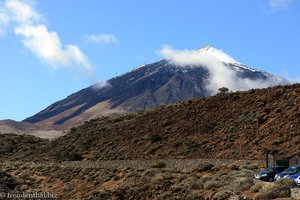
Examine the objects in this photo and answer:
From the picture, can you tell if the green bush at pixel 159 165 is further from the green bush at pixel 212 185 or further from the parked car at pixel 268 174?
the parked car at pixel 268 174

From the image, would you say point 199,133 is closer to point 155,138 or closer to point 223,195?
point 155,138

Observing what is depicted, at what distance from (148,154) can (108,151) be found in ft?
26.5

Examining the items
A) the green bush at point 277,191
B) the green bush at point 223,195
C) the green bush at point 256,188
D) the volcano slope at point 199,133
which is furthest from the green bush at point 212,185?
the volcano slope at point 199,133

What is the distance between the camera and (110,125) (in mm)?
84500

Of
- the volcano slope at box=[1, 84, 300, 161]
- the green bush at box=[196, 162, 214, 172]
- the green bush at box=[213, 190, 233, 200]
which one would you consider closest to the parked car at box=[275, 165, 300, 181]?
the green bush at box=[213, 190, 233, 200]

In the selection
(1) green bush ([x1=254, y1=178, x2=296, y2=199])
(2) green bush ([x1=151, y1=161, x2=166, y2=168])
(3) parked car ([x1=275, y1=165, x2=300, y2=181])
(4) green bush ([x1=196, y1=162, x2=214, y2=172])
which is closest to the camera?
(1) green bush ([x1=254, y1=178, x2=296, y2=199])

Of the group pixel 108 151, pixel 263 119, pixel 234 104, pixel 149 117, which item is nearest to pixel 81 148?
pixel 108 151

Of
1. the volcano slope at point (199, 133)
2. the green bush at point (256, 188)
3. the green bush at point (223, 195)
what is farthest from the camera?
the volcano slope at point (199, 133)

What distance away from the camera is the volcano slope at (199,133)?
5631 cm

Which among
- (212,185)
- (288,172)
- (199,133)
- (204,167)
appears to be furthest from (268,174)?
(199,133)

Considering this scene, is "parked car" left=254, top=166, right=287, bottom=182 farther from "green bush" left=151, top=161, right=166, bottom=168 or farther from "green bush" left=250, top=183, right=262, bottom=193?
"green bush" left=151, top=161, right=166, bottom=168

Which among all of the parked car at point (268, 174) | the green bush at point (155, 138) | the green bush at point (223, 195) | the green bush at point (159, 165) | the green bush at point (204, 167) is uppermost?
the green bush at point (155, 138)

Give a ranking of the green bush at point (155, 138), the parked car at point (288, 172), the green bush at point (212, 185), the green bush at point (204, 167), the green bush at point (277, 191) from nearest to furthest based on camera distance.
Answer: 1. the green bush at point (277, 191)
2. the parked car at point (288, 172)
3. the green bush at point (212, 185)
4. the green bush at point (204, 167)
5. the green bush at point (155, 138)

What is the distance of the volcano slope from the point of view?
5631cm
